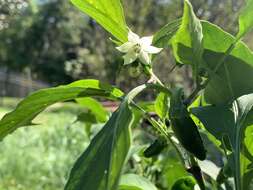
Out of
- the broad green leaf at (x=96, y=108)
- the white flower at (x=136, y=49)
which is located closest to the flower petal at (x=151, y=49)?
the white flower at (x=136, y=49)

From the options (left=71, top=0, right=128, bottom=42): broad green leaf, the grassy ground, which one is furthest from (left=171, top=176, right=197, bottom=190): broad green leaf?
the grassy ground

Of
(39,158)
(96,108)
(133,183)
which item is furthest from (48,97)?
(39,158)

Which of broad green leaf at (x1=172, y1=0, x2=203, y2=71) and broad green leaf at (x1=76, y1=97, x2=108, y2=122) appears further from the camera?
broad green leaf at (x1=76, y1=97, x2=108, y2=122)

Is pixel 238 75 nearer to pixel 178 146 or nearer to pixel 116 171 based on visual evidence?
pixel 178 146

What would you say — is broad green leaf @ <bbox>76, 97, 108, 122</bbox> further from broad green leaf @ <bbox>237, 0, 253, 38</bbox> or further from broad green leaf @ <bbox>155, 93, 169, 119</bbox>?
broad green leaf @ <bbox>237, 0, 253, 38</bbox>

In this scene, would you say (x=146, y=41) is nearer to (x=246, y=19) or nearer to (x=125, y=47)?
(x=125, y=47)

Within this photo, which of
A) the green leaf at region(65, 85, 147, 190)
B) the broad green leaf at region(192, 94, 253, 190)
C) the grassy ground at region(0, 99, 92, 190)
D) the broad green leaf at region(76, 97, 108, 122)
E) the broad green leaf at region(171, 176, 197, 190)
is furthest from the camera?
the grassy ground at region(0, 99, 92, 190)
